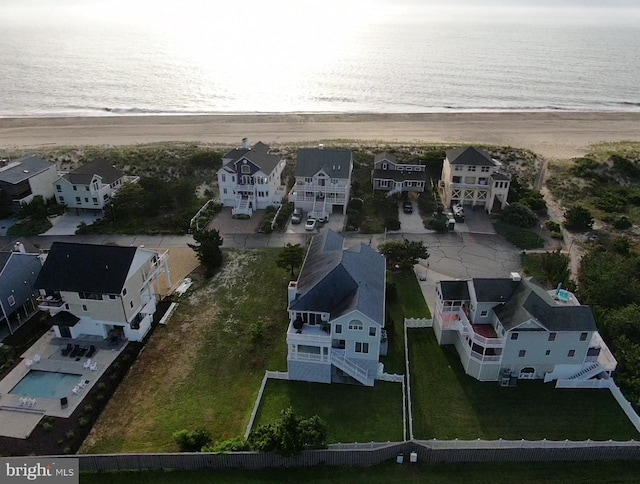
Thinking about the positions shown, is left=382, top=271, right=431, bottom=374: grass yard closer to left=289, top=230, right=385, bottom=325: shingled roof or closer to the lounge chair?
left=289, top=230, right=385, bottom=325: shingled roof

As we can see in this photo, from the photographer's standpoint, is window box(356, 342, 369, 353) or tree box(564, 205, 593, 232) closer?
window box(356, 342, 369, 353)

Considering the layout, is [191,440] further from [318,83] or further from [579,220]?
[318,83]

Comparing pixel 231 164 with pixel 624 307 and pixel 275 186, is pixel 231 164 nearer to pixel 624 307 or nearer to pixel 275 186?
pixel 275 186

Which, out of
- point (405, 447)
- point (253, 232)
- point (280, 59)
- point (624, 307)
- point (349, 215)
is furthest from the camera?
point (280, 59)

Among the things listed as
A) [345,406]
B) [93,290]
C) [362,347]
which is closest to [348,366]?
[362,347]

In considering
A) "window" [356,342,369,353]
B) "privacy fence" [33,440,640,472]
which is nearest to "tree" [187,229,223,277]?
"window" [356,342,369,353]

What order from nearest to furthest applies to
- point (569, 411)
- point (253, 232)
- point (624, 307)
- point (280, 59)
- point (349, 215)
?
1. point (569, 411)
2. point (624, 307)
3. point (253, 232)
4. point (349, 215)
5. point (280, 59)

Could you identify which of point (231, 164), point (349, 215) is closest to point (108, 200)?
point (231, 164)

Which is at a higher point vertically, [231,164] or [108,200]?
[231,164]
